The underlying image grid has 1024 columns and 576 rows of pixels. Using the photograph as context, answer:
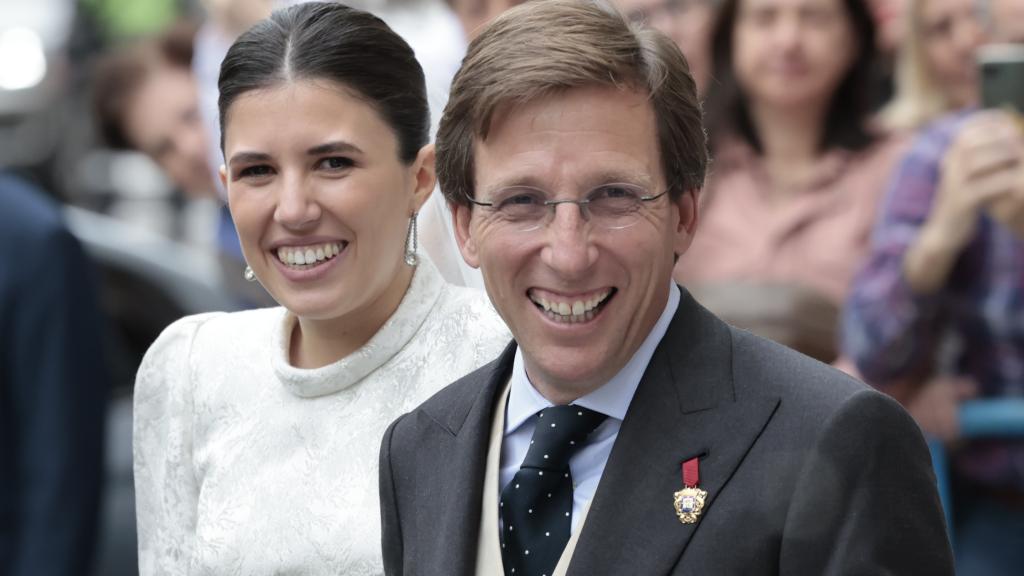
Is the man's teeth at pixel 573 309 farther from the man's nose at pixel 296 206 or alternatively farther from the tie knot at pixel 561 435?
the man's nose at pixel 296 206

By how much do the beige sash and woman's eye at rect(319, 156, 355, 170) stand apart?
0.61 m

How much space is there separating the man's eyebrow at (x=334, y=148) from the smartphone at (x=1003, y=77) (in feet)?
6.42

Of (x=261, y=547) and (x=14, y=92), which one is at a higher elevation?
(x=14, y=92)

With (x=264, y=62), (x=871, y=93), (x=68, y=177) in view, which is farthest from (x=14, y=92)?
(x=264, y=62)

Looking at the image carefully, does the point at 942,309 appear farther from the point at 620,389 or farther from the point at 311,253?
the point at 620,389

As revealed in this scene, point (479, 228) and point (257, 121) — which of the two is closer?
point (479, 228)

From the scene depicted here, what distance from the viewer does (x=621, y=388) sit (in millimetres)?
2779

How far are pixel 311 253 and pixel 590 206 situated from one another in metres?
0.78

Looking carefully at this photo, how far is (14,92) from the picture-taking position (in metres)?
9.78

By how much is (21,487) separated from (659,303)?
3.09m

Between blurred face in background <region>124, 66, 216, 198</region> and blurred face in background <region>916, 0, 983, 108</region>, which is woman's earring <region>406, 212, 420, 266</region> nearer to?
blurred face in background <region>916, 0, 983, 108</region>

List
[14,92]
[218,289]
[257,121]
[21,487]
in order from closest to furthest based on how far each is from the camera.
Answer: [257,121] < [21,487] < [218,289] < [14,92]

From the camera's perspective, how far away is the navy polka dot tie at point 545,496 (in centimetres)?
274

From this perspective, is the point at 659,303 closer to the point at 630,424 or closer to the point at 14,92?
the point at 630,424
